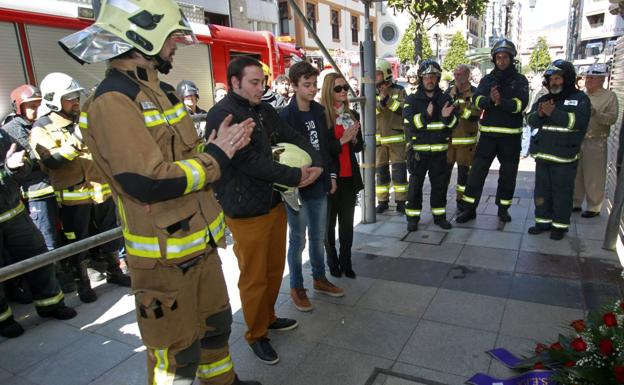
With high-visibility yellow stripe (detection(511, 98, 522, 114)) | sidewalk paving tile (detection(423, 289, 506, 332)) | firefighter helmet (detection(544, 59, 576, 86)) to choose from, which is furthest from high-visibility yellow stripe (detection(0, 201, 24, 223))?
firefighter helmet (detection(544, 59, 576, 86))

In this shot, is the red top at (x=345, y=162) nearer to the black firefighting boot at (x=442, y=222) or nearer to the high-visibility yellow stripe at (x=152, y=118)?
the black firefighting boot at (x=442, y=222)

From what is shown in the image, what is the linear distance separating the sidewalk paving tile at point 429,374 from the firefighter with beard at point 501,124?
3.16 metres

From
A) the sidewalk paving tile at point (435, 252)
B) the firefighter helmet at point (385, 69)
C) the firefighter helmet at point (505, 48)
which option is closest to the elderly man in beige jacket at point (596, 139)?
the firefighter helmet at point (505, 48)

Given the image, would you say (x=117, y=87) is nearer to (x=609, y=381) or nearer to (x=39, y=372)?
(x=39, y=372)

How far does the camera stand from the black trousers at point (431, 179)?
541 cm

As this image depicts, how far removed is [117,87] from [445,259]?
363cm

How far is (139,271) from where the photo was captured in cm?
203

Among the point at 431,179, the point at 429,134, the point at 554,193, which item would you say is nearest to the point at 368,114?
the point at 429,134

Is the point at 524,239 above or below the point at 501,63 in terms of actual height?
below

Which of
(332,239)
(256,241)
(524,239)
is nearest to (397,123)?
(524,239)

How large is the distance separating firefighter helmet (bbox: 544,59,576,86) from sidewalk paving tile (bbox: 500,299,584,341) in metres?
2.67

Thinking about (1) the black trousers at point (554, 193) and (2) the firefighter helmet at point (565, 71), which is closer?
(2) the firefighter helmet at point (565, 71)

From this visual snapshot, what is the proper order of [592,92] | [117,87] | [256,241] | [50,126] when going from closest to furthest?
[117,87] < [256,241] < [50,126] < [592,92]

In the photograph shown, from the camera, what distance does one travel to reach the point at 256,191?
282cm
